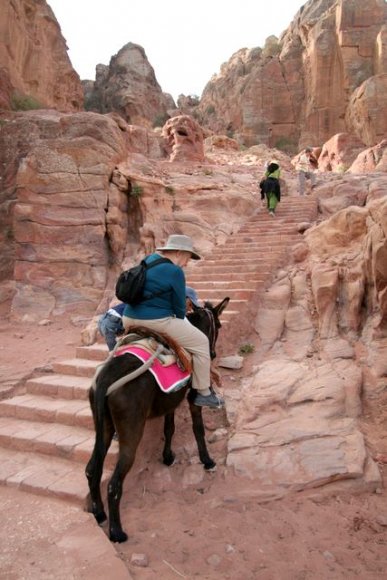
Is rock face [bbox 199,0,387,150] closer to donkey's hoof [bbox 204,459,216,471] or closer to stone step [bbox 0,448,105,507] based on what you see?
donkey's hoof [bbox 204,459,216,471]

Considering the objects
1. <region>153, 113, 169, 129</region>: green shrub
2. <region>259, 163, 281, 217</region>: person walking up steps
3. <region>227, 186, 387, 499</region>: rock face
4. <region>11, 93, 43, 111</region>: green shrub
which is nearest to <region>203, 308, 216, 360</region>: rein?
<region>227, 186, 387, 499</region>: rock face

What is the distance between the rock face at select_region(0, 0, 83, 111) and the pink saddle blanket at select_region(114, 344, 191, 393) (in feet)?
40.7

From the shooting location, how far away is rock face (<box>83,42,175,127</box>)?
36.3 metres

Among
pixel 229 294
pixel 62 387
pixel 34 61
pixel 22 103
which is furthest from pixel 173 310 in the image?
pixel 34 61

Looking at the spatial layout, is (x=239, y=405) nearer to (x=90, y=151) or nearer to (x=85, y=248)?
(x=85, y=248)

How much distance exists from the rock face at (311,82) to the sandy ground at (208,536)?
112 feet

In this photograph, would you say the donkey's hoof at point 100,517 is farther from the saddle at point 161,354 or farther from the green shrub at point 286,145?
the green shrub at point 286,145

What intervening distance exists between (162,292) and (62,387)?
96.8 inches

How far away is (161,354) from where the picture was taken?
12.3 ft

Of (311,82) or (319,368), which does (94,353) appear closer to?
(319,368)

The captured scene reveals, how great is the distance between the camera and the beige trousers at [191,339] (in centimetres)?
380

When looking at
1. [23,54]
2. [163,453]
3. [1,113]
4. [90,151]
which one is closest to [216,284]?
[163,453]

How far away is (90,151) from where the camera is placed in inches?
433

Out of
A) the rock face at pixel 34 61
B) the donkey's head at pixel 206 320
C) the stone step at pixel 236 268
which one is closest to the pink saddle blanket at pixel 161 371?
the donkey's head at pixel 206 320
